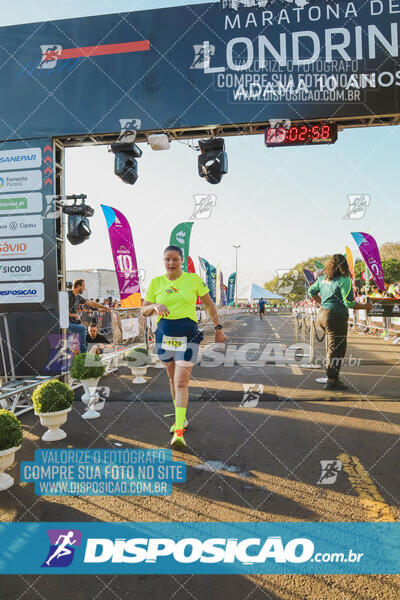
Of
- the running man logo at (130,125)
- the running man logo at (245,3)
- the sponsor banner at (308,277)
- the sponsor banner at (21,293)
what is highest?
the running man logo at (245,3)

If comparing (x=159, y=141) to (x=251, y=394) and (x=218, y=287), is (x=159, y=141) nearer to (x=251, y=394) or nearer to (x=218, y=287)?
(x=251, y=394)

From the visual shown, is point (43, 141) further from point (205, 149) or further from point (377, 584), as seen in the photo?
point (377, 584)

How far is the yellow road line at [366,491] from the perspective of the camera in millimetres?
2650

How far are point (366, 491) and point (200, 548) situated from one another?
55.9 inches

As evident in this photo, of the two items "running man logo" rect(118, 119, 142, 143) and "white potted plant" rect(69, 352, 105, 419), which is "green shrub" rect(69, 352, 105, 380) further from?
"running man logo" rect(118, 119, 142, 143)

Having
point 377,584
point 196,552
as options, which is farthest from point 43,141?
point 377,584

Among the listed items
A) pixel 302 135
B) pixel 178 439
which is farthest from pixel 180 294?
pixel 302 135

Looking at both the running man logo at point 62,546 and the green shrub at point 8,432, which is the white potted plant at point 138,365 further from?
the running man logo at point 62,546

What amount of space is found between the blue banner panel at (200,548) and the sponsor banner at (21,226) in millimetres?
4747

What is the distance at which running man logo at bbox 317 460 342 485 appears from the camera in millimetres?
3139

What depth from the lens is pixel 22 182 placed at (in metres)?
6.29

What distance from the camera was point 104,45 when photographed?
6.50 metres

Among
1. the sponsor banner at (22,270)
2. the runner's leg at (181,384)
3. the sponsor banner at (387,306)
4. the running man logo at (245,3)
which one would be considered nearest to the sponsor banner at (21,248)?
the sponsor banner at (22,270)

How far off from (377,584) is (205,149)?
21.1 ft
